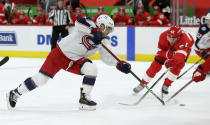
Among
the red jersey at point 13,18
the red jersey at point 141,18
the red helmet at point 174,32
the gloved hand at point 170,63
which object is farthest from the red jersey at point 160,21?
the gloved hand at point 170,63

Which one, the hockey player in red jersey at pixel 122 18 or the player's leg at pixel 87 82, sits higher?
the hockey player in red jersey at pixel 122 18

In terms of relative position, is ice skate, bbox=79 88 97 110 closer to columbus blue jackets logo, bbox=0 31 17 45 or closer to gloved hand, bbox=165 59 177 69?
gloved hand, bbox=165 59 177 69

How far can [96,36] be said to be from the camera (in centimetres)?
339

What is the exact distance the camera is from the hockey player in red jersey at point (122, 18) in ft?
26.2

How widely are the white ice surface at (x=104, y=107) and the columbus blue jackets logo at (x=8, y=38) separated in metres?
2.61

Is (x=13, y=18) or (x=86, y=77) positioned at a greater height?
(x=13, y=18)

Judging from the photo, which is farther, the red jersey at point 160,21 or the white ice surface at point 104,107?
the red jersey at point 160,21

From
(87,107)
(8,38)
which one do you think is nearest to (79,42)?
(87,107)

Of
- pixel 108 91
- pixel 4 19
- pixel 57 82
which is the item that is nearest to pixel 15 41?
pixel 4 19

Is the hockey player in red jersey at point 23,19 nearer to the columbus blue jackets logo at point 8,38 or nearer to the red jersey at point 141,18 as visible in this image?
the columbus blue jackets logo at point 8,38

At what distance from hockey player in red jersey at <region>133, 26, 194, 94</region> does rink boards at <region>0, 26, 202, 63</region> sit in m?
3.06

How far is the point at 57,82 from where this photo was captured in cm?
512

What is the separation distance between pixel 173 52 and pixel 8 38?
4672 mm

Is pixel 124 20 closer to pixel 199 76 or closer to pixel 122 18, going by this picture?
pixel 122 18
